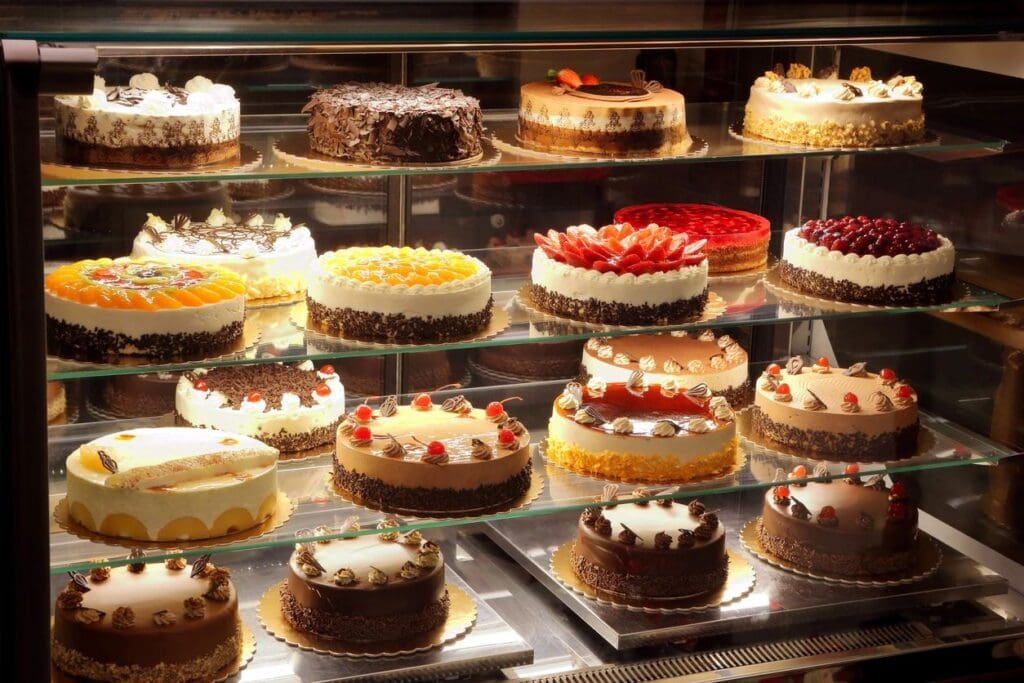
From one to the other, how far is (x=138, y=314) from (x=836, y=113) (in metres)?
1.92

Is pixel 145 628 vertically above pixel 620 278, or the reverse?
pixel 620 278

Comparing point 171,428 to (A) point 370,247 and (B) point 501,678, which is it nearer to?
(A) point 370,247

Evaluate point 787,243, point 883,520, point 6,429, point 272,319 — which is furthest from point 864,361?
point 6,429

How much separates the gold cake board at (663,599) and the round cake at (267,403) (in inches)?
34.8

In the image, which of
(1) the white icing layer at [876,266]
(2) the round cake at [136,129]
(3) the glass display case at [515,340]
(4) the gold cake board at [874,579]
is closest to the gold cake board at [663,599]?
(3) the glass display case at [515,340]

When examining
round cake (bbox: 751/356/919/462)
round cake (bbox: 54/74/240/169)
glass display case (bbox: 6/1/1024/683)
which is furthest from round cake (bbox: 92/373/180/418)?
round cake (bbox: 751/356/919/462)

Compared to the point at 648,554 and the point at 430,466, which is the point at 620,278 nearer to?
the point at 430,466

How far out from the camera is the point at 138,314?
3.17 meters

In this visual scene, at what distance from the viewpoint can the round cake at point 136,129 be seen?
3197mm

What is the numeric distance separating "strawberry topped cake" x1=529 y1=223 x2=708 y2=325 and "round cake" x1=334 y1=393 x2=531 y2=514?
0.39 meters

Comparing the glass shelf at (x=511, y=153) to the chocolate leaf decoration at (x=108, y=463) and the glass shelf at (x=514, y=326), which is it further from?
the chocolate leaf decoration at (x=108, y=463)

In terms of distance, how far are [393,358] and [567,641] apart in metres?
Result: 0.99

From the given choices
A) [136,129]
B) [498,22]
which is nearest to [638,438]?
[498,22]

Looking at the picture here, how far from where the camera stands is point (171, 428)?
3598 millimetres
